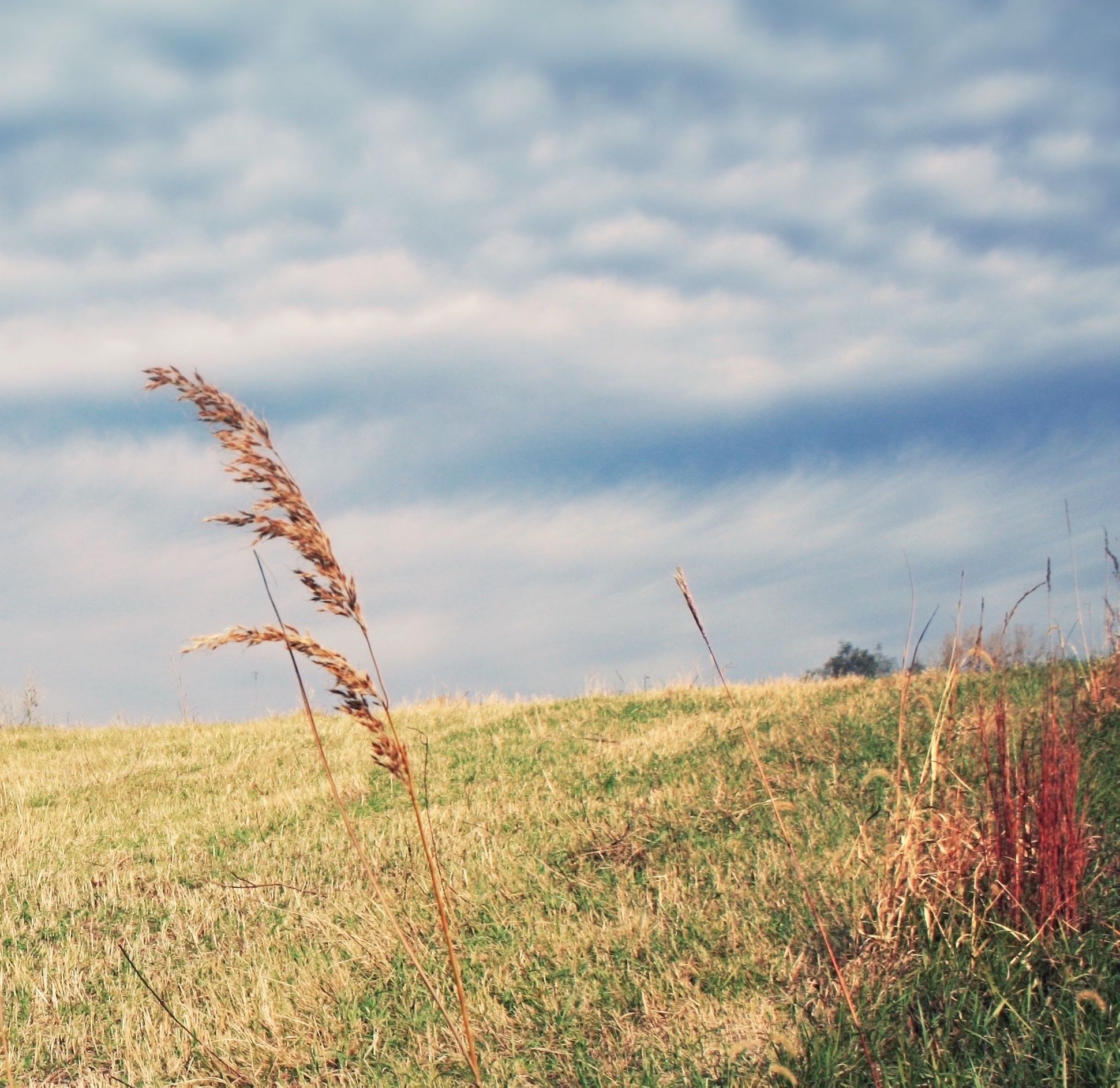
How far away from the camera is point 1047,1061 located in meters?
3.86

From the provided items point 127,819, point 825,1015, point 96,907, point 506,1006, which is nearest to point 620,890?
point 506,1006

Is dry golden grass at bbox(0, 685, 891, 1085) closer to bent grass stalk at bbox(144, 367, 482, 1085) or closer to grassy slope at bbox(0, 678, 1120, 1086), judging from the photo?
grassy slope at bbox(0, 678, 1120, 1086)

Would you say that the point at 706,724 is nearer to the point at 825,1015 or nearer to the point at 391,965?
the point at 391,965

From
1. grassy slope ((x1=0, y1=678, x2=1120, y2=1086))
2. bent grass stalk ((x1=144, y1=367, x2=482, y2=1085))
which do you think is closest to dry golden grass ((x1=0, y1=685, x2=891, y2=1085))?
grassy slope ((x1=0, y1=678, x2=1120, y2=1086))

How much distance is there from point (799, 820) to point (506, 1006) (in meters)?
2.80

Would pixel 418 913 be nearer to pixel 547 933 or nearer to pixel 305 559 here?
pixel 547 933

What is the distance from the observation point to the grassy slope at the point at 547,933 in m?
4.23

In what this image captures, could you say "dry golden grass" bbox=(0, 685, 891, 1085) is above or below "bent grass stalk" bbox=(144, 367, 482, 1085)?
below

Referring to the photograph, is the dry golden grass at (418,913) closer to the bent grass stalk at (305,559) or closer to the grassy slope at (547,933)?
the grassy slope at (547,933)

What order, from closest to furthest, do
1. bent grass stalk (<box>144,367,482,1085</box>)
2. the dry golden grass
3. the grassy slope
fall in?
bent grass stalk (<box>144,367,482,1085</box>)
the grassy slope
the dry golden grass

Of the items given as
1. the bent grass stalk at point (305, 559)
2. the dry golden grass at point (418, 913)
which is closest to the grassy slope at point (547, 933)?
the dry golden grass at point (418, 913)

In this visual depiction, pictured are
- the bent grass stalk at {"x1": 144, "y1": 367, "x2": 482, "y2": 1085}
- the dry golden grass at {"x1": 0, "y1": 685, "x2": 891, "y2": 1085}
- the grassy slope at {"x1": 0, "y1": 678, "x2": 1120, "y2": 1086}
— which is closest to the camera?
the bent grass stalk at {"x1": 144, "y1": 367, "x2": 482, "y2": 1085}

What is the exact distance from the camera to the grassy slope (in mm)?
4234

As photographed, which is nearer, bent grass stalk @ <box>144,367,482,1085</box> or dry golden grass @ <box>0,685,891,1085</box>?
bent grass stalk @ <box>144,367,482,1085</box>
